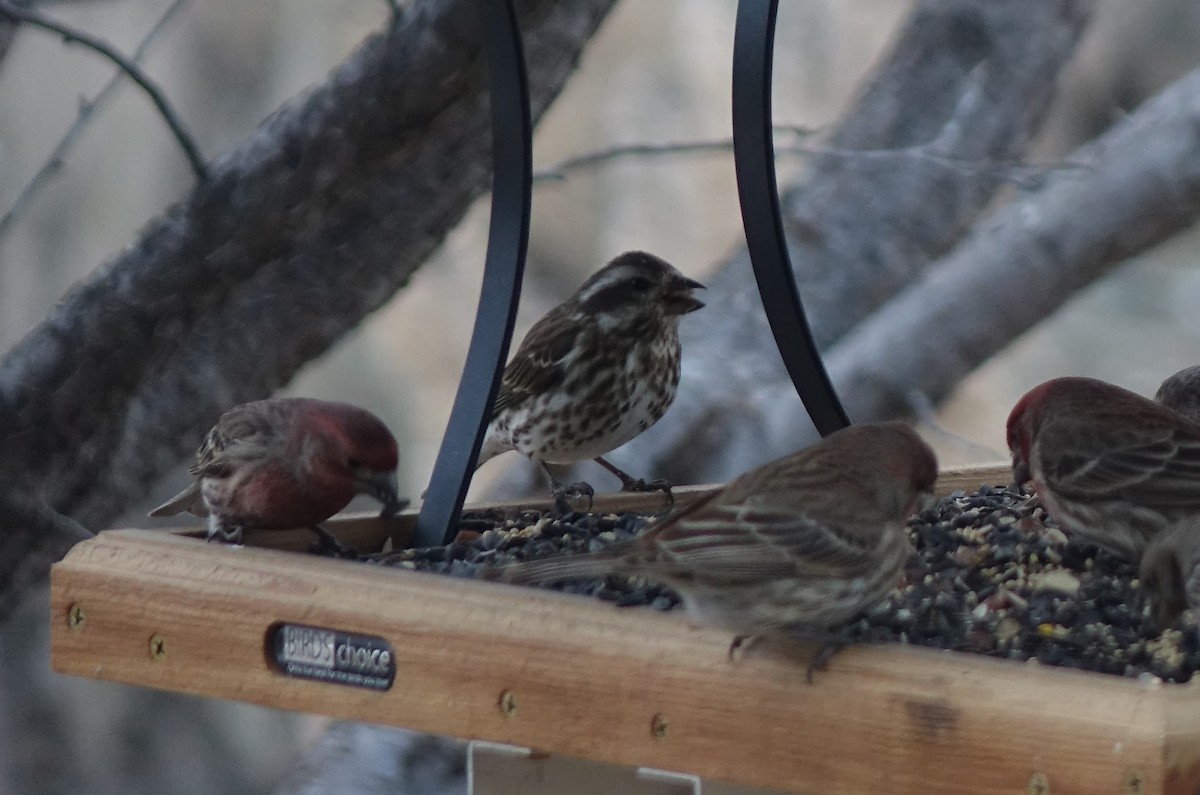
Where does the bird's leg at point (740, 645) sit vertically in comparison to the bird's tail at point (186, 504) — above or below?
below

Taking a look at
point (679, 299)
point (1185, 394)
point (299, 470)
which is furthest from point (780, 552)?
point (1185, 394)

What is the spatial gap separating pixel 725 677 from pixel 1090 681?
0.51 metres

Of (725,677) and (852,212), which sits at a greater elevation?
(852,212)

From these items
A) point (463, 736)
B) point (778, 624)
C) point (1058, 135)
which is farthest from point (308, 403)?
point (1058, 135)

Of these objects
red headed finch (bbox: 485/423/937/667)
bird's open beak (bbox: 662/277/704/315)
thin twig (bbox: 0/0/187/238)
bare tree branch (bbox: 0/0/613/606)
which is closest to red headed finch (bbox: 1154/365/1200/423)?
bird's open beak (bbox: 662/277/704/315)

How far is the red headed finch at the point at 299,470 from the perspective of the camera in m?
3.22

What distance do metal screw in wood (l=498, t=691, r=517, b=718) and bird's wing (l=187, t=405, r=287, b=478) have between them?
3.09 ft

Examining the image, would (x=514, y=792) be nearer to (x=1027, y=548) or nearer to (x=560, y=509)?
(x=560, y=509)

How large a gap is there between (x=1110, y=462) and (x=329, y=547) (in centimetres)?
151

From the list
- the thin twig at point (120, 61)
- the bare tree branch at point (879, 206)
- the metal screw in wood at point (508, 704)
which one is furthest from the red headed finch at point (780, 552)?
the bare tree branch at point (879, 206)

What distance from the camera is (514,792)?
3.17 metres

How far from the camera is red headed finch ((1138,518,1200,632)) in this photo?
267 cm

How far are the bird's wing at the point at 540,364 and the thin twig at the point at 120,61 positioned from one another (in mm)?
1298

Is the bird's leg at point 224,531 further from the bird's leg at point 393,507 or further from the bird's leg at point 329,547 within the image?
the bird's leg at point 393,507
